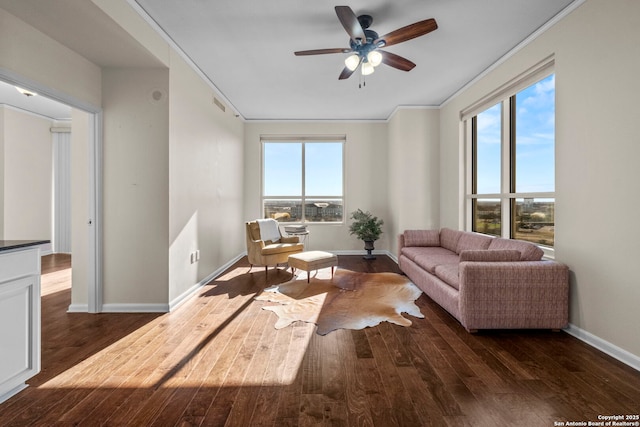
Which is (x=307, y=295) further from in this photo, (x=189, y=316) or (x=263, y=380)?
(x=263, y=380)

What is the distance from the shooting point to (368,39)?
2969mm

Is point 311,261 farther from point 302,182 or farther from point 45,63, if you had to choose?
point 45,63

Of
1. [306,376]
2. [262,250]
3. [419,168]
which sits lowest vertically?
[306,376]

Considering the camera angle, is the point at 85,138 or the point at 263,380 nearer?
the point at 263,380

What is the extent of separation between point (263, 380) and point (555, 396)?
71.1 inches

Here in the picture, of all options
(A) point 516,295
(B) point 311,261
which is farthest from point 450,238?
(B) point 311,261

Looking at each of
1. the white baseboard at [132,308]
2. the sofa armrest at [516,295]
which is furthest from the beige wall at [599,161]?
the white baseboard at [132,308]

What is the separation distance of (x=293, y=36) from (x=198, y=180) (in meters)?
2.13

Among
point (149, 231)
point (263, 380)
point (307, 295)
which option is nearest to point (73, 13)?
point (149, 231)

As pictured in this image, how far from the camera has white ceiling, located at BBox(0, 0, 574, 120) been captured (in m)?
A: 2.68

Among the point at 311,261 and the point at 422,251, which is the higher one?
the point at 422,251

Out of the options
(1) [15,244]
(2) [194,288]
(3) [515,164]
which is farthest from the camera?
(2) [194,288]

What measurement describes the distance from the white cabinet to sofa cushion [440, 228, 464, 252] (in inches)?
179

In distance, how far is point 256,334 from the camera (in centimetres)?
276
